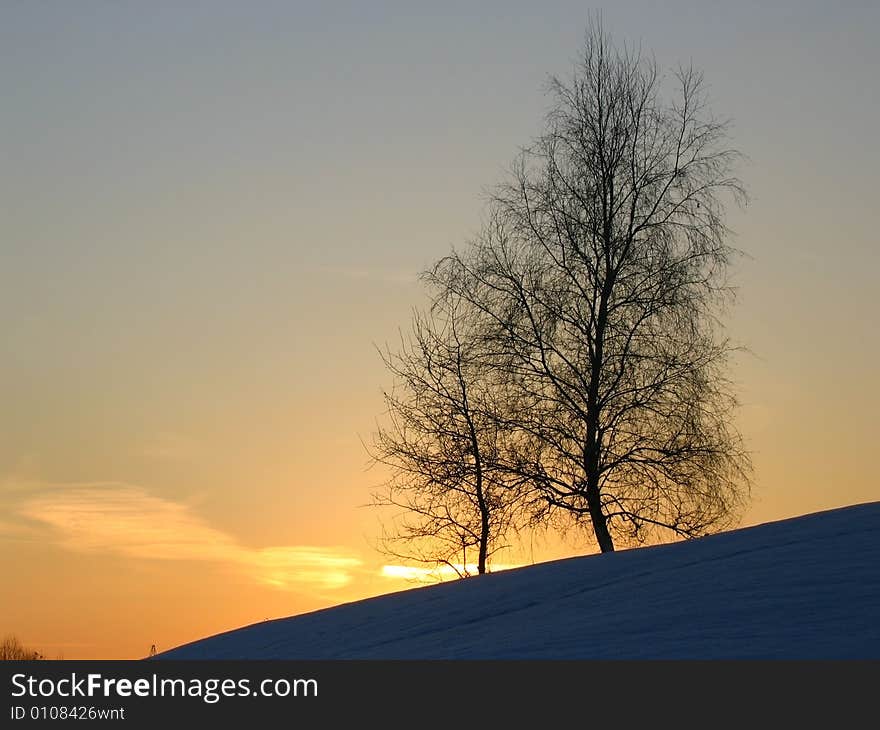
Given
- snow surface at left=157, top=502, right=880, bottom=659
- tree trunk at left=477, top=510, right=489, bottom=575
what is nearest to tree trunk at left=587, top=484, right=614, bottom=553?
tree trunk at left=477, top=510, right=489, bottom=575

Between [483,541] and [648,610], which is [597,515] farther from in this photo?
[648,610]

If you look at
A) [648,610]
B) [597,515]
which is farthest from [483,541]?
[648,610]

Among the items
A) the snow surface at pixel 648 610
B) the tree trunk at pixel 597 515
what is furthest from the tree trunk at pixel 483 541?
the snow surface at pixel 648 610

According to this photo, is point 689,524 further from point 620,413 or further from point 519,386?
point 519,386

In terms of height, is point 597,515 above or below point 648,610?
above

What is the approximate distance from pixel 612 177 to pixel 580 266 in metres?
1.69

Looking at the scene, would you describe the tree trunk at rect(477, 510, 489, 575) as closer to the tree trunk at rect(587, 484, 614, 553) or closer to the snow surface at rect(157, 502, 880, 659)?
the tree trunk at rect(587, 484, 614, 553)

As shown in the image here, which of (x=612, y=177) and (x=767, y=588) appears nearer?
(x=767, y=588)

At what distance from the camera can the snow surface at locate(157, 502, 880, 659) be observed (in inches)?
278

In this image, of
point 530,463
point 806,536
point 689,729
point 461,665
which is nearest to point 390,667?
point 461,665

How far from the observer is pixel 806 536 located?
9.76 meters

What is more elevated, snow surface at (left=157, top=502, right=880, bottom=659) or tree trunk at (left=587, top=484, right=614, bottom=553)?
tree trunk at (left=587, top=484, right=614, bottom=553)

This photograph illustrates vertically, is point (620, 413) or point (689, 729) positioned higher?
point (620, 413)

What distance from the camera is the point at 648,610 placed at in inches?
324
